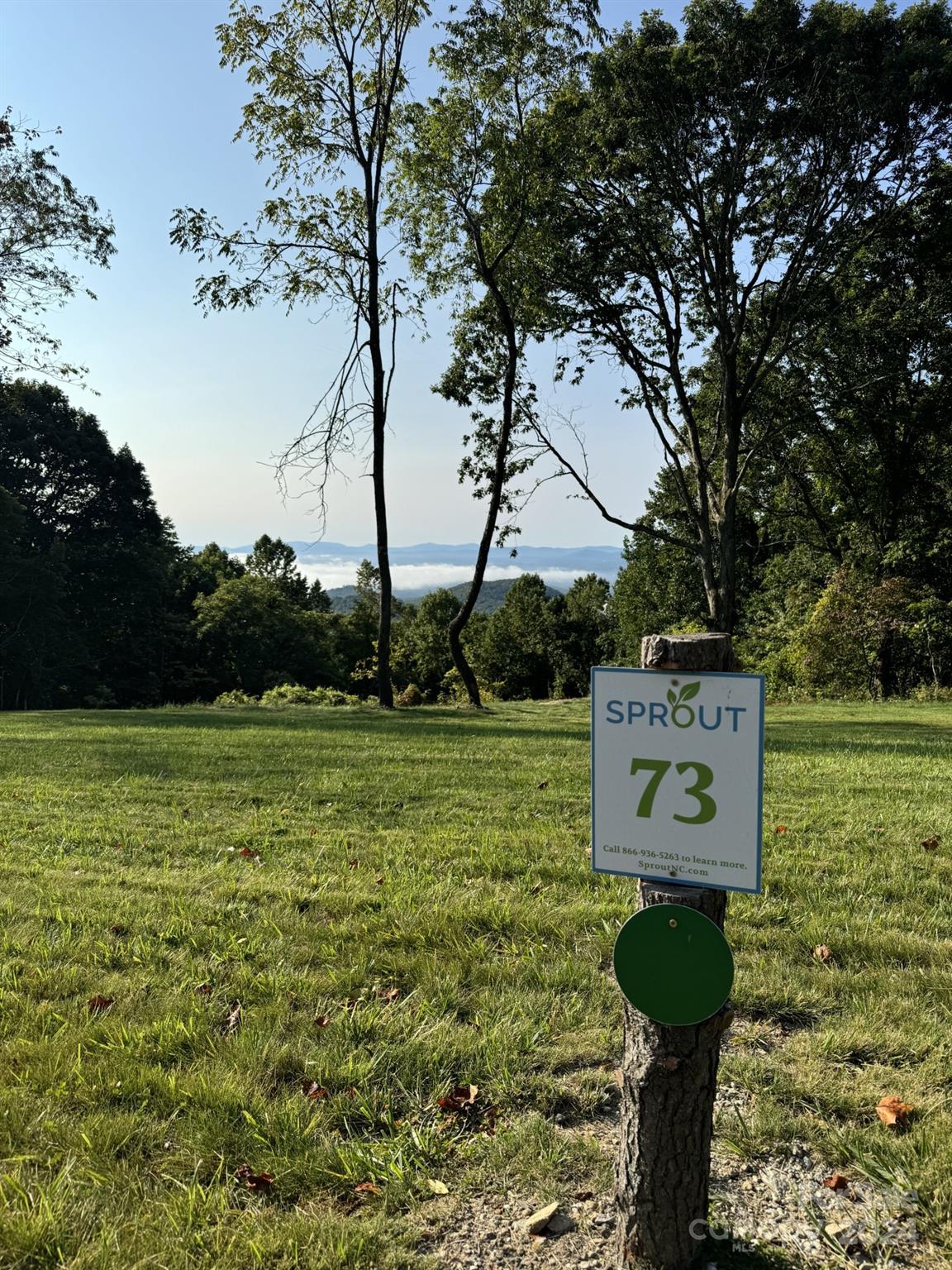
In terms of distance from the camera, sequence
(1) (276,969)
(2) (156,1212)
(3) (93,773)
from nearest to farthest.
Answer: (2) (156,1212)
(1) (276,969)
(3) (93,773)

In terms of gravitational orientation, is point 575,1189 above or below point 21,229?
below

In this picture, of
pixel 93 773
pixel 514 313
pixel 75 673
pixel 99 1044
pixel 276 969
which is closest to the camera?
pixel 99 1044

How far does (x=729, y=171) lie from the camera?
51.2 ft

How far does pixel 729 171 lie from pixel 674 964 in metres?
17.7

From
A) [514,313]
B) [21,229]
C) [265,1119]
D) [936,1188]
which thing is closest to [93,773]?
[265,1119]

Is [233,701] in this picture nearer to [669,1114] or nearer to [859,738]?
[859,738]

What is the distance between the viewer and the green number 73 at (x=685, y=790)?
70.3 inches

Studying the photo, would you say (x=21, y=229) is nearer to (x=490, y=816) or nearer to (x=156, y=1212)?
(x=490, y=816)

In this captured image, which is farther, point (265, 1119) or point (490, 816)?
point (490, 816)

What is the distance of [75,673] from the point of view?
3331 cm

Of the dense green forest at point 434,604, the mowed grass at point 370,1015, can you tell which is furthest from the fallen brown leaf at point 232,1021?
the dense green forest at point 434,604

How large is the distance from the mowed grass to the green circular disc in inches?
31.2

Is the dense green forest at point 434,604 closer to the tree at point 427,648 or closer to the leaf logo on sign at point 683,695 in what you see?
the tree at point 427,648

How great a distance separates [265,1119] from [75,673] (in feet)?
115
